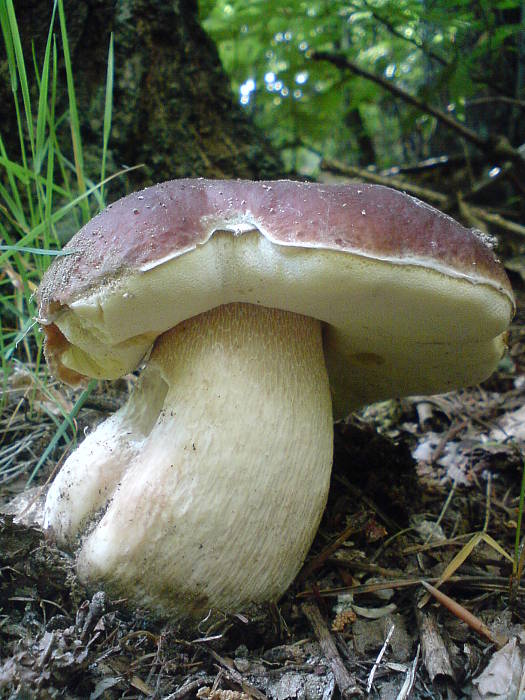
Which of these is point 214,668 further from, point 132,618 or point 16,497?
point 16,497

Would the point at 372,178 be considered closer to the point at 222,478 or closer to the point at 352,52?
the point at 352,52

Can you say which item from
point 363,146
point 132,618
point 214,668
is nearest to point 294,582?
point 214,668

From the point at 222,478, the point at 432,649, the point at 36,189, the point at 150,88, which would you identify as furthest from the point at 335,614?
the point at 150,88

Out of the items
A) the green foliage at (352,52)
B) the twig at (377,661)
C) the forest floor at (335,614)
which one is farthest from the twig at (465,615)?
the green foliage at (352,52)

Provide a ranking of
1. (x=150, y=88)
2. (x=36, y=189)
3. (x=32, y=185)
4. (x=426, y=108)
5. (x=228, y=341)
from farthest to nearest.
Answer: (x=426, y=108) → (x=150, y=88) → (x=32, y=185) → (x=36, y=189) → (x=228, y=341)

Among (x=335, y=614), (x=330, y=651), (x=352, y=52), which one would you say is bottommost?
(x=335, y=614)

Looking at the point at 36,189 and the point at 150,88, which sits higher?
the point at 150,88

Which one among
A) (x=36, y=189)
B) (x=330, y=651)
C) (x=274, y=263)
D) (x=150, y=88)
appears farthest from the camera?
(x=150, y=88)

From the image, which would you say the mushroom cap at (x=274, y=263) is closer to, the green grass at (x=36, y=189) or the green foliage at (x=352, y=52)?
the green grass at (x=36, y=189)
